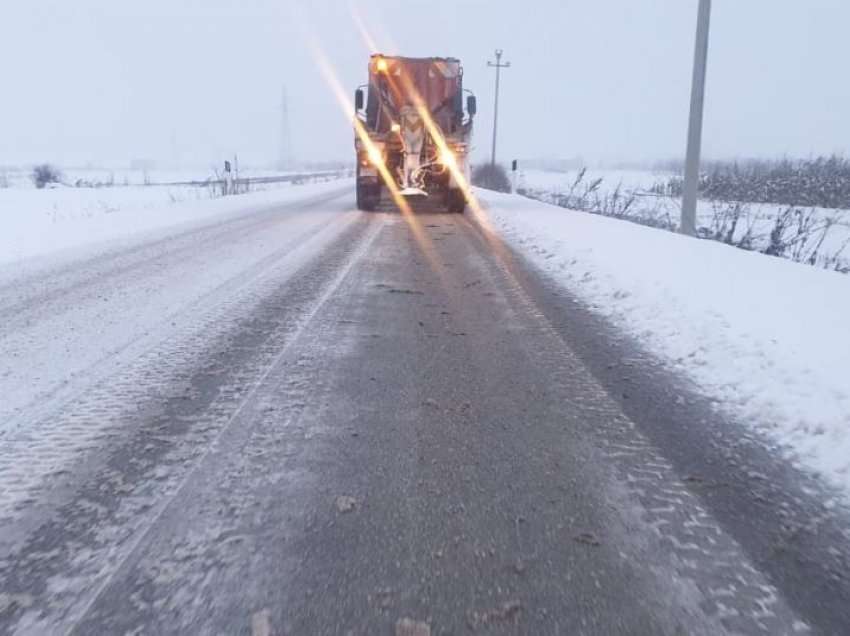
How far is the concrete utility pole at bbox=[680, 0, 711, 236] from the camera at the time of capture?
11312 millimetres

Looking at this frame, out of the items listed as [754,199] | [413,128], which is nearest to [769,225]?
[754,199]

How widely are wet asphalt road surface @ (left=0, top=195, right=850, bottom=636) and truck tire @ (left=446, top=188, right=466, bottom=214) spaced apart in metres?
11.5

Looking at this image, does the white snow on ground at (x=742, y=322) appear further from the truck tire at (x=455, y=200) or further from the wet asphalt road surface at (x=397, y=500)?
the truck tire at (x=455, y=200)

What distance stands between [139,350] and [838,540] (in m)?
3.93

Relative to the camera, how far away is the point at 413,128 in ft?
51.9

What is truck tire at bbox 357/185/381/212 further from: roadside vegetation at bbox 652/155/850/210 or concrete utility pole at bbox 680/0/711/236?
roadside vegetation at bbox 652/155/850/210

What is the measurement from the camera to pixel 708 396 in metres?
3.80

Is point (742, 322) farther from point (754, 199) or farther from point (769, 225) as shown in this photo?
point (754, 199)

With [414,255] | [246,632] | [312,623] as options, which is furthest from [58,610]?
[414,255]

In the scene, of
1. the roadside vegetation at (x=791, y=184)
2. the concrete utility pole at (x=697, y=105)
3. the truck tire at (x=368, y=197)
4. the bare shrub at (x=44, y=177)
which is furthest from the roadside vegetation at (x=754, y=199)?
the bare shrub at (x=44, y=177)

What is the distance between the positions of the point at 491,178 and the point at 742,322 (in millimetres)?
33878

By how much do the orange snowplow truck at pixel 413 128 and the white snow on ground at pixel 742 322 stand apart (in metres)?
6.83

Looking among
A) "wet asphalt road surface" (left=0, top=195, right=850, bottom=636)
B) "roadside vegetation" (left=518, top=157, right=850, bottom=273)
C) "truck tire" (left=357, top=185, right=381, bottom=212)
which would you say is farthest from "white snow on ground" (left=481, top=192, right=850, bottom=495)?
"truck tire" (left=357, top=185, right=381, bottom=212)

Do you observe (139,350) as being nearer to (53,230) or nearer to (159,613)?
(159,613)
